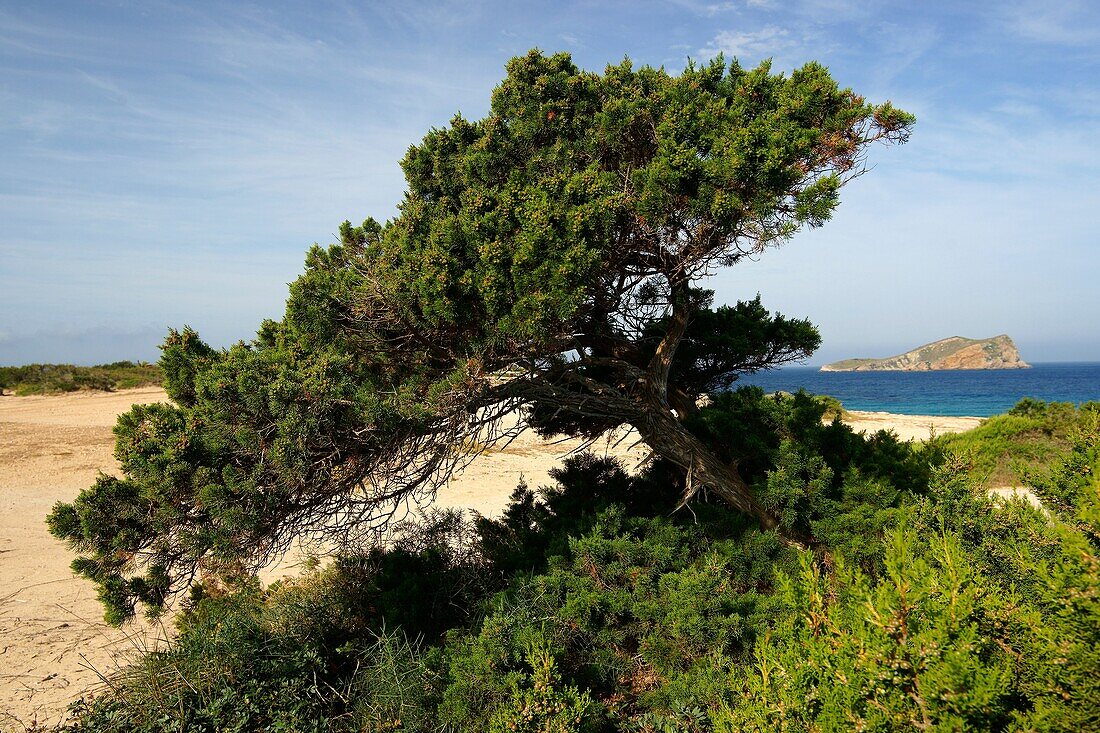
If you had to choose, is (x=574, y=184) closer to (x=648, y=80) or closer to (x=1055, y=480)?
(x=648, y=80)

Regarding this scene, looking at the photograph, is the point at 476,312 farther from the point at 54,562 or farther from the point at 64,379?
the point at 64,379

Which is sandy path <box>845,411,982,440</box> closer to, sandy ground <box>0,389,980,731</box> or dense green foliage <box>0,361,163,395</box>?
sandy ground <box>0,389,980,731</box>

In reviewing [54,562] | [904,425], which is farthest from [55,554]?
[904,425]

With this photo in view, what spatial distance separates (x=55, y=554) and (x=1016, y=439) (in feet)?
66.2

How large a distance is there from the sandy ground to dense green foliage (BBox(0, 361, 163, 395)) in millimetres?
9297

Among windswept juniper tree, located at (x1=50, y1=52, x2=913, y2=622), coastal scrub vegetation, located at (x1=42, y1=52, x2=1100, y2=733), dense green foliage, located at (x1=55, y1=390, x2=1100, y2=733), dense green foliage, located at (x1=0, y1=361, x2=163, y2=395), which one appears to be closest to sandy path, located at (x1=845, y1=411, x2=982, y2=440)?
dense green foliage, located at (x1=55, y1=390, x2=1100, y2=733)

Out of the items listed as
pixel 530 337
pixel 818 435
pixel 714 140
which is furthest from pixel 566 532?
pixel 714 140

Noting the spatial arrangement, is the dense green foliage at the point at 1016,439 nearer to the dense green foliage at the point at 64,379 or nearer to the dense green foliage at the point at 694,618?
the dense green foliage at the point at 694,618

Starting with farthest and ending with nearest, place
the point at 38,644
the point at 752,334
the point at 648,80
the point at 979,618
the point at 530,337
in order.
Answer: the point at 752,334, the point at 38,644, the point at 648,80, the point at 530,337, the point at 979,618

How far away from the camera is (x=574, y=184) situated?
4.56m

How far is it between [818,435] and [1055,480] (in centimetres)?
219

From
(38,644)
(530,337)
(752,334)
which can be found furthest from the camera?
(752,334)

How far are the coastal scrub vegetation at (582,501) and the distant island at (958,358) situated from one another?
16822 centimetres

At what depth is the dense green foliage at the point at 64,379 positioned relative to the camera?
112 ft
